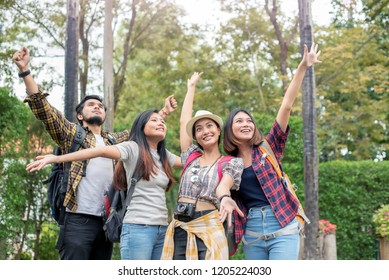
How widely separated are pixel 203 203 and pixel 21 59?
1.95 m

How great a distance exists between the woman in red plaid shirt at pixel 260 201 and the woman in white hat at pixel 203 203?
0.42 feet

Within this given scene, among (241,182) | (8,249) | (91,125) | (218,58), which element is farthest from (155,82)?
(241,182)

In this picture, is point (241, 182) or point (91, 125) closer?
point (241, 182)

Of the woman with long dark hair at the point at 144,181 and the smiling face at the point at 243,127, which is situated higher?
the smiling face at the point at 243,127

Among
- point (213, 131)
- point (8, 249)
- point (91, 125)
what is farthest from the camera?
point (8, 249)

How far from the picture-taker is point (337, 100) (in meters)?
19.4

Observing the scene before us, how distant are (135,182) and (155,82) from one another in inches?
623

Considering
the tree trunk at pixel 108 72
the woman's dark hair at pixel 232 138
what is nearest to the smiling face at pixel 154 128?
the woman's dark hair at pixel 232 138

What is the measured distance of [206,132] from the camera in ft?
13.2

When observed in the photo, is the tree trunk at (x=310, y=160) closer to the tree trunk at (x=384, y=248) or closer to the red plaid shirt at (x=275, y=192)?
the tree trunk at (x=384, y=248)

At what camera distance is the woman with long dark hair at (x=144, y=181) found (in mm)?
4102

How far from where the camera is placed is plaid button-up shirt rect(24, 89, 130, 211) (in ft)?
14.9

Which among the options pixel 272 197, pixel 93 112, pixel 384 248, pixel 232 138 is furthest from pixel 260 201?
pixel 384 248
